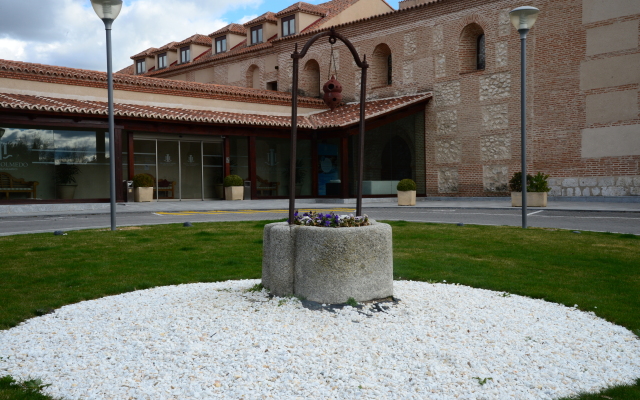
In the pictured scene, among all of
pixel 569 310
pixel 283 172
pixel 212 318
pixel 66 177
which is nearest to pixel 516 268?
pixel 569 310

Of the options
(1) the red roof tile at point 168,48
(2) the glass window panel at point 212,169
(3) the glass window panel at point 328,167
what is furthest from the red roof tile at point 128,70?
(3) the glass window panel at point 328,167

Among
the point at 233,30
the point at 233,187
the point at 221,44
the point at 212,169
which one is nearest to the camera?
the point at 233,187

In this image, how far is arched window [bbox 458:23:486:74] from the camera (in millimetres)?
26172

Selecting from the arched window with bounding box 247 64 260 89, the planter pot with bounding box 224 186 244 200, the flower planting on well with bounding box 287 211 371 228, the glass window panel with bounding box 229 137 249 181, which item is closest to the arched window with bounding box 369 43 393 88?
the glass window panel with bounding box 229 137 249 181

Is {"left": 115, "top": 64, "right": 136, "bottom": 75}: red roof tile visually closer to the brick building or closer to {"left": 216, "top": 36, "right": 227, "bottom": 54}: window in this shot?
{"left": 216, "top": 36, "right": 227, "bottom": 54}: window

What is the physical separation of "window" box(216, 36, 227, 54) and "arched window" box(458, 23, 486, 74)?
19545mm

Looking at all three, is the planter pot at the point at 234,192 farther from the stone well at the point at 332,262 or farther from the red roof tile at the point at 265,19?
the stone well at the point at 332,262

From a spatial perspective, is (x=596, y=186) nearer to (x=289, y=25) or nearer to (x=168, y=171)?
(x=168, y=171)

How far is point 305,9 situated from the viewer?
3491 centimetres

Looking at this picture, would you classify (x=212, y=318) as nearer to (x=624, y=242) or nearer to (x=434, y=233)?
(x=434, y=233)

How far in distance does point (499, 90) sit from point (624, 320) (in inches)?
845

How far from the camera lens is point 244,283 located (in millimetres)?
6410

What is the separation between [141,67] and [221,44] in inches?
430

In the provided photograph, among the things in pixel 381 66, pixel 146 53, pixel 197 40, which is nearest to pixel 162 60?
pixel 146 53
